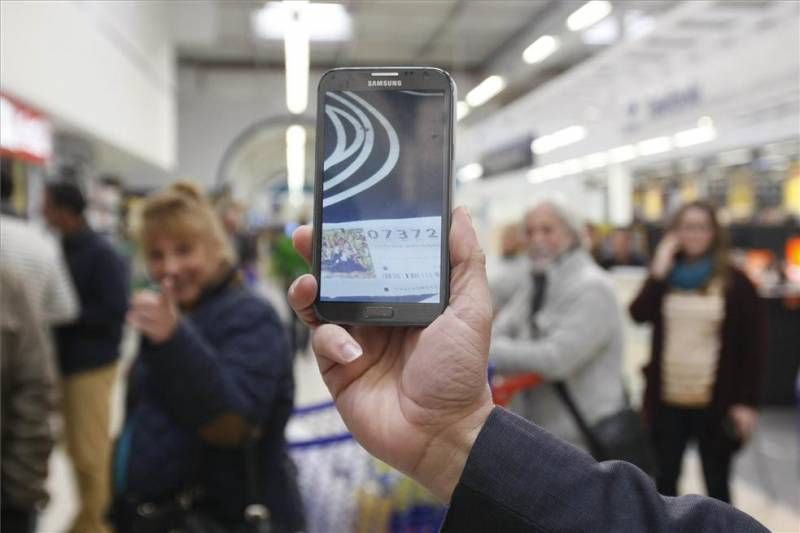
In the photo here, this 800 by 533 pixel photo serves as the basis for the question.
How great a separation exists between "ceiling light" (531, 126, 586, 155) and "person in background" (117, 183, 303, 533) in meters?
7.64

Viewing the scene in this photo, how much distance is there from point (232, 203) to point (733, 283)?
3874 mm

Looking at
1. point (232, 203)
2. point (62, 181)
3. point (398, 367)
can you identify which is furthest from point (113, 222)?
point (398, 367)

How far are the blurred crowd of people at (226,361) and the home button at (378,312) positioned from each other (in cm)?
89

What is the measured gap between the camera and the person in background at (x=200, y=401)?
1.66 meters

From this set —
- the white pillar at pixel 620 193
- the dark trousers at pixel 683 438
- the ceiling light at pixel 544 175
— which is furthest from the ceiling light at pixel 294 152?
the white pillar at pixel 620 193

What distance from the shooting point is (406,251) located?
803 millimetres

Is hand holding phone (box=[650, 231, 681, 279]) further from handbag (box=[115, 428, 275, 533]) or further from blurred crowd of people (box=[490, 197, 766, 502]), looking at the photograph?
handbag (box=[115, 428, 275, 533])

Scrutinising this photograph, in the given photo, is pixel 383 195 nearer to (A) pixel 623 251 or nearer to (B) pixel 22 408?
(B) pixel 22 408

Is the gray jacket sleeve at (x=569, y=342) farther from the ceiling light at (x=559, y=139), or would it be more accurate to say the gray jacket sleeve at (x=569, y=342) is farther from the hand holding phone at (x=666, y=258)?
the ceiling light at (x=559, y=139)

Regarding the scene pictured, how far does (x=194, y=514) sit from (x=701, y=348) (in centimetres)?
214

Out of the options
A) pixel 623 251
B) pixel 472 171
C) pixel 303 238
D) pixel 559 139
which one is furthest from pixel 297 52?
pixel 472 171

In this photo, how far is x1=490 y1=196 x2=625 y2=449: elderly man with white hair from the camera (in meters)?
2.32

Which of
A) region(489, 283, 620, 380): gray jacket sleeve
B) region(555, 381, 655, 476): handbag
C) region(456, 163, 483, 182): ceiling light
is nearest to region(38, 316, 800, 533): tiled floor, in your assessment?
region(555, 381, 655, 476): handbag

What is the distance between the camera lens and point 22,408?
1.80 meters
